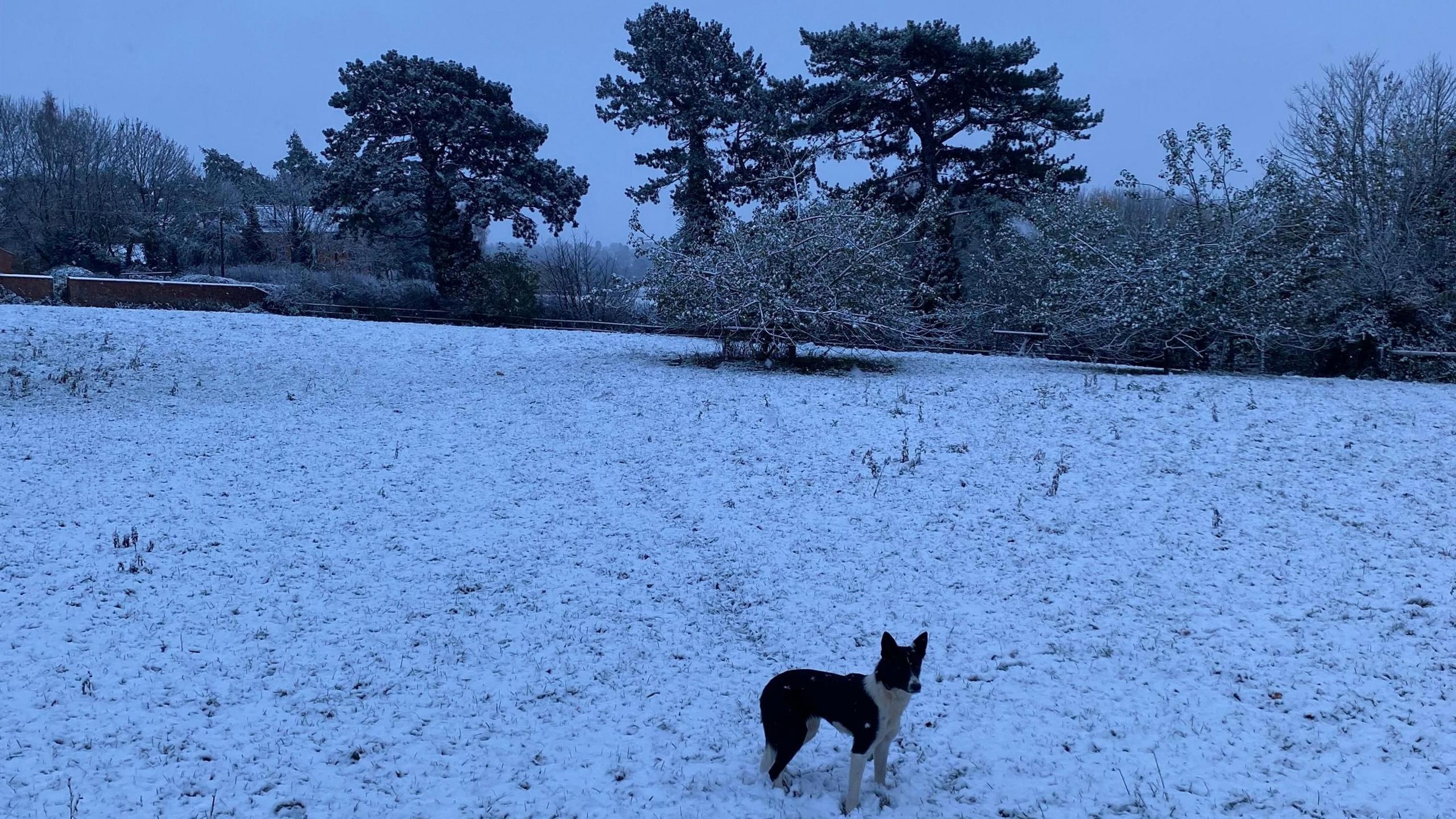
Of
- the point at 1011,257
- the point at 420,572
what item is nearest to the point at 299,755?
the point at 420,572

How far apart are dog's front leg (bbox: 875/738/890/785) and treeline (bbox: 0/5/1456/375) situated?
1268 centimetres

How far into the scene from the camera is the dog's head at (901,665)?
4.29 meters

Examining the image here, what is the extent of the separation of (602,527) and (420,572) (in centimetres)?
199

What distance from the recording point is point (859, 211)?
19094 millimetres

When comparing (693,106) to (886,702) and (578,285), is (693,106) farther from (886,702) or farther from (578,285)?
(886,702)

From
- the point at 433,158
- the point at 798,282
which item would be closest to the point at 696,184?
the point at 433,158

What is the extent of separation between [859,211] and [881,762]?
16.0 meters

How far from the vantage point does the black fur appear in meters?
4.33

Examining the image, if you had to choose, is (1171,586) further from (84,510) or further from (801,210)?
(801,210)

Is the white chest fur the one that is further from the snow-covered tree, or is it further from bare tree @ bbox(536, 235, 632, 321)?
bare tree @ bbox(536, 235, 632, 321)

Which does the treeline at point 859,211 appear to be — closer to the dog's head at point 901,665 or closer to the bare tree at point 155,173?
the bare tree at point 155,173

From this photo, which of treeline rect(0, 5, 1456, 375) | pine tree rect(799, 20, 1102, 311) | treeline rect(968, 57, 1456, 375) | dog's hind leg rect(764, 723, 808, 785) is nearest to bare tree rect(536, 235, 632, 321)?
treeline rect(0, 5, 1456, 375)

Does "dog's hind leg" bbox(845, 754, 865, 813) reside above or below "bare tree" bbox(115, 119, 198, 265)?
below

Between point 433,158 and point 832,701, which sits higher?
point 433,158
